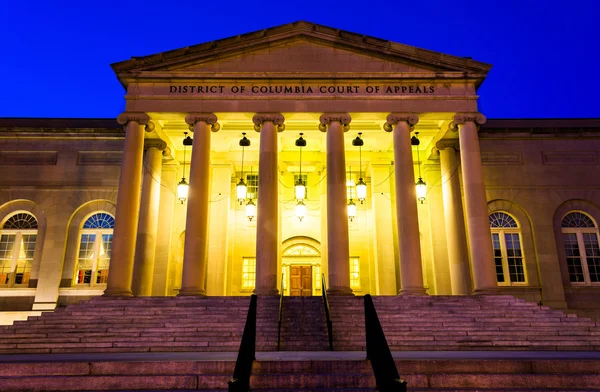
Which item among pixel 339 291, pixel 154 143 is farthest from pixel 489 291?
pixel 154 143

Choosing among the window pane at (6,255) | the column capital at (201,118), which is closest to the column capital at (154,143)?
the column capital at (201,118)

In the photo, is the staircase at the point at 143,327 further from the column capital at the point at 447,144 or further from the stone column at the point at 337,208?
the column capital at the point at 447,144

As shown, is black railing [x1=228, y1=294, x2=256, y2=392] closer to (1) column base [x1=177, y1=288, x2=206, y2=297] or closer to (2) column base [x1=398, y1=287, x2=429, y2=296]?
(1) column base [x1=177, y1=288, x2=206, y2=297]

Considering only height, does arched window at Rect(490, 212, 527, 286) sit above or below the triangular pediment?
below

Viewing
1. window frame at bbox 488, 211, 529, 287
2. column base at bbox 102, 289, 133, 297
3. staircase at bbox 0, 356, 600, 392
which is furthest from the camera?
window frame at bbox 488, 211, 529, 287

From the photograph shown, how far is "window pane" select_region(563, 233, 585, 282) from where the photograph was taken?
2306 cm

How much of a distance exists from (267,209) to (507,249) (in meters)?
12.4

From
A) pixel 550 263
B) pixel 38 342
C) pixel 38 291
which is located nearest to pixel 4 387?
pixel 38 342

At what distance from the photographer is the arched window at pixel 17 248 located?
2297 centimetres

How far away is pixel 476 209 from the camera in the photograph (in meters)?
18.8

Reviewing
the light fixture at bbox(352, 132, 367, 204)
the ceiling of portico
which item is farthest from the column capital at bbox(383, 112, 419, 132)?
the light fixture at bbox(352, 132, 367, 204)

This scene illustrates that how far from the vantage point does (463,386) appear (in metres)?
7.59

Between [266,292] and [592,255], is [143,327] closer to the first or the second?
[266,292]

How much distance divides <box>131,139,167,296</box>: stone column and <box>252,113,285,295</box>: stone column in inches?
214
